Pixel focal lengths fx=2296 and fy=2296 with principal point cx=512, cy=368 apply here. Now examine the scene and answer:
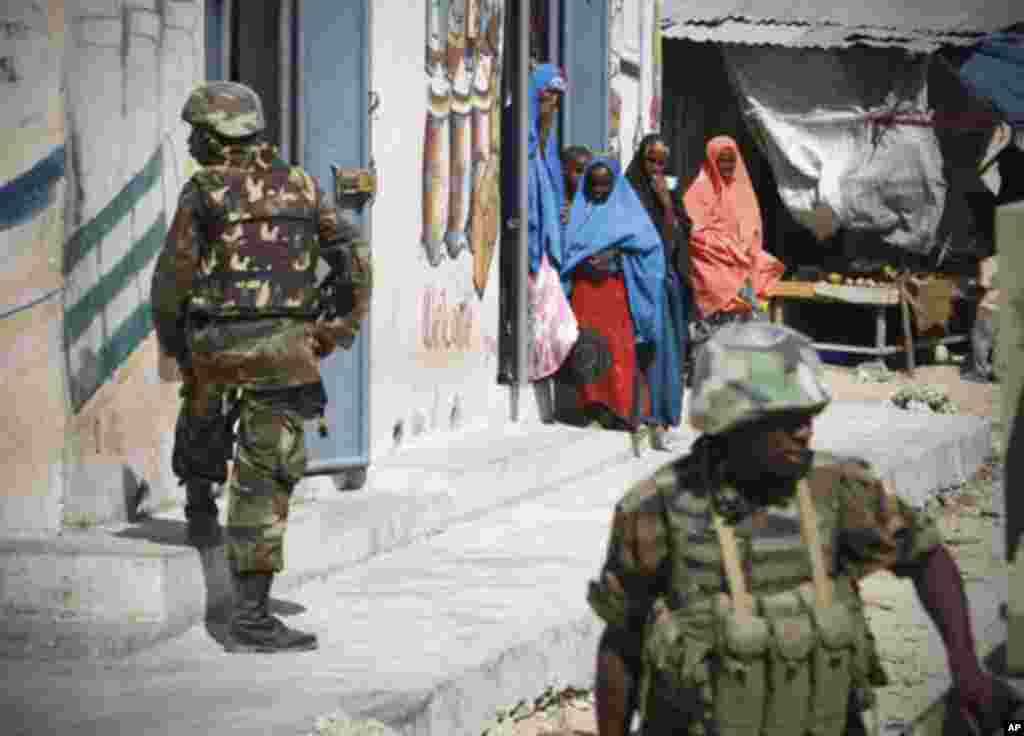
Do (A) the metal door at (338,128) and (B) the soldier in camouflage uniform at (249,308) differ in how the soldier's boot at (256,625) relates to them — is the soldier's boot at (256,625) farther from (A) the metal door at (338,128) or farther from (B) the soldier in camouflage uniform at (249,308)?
Result: (A) the metal door at (338,128)

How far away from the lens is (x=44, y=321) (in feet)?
22.2

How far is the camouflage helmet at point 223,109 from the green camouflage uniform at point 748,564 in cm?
278

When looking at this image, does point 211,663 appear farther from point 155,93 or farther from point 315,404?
point 155,93

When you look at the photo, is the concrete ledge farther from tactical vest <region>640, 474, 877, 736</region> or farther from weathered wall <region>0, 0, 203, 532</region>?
tactical vest <region>640, 474, 877, 736</region>

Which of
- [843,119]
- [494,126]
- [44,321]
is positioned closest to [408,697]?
[44,321]

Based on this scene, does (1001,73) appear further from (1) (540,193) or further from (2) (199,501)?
(2) (199,501)

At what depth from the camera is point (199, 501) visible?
674 cm

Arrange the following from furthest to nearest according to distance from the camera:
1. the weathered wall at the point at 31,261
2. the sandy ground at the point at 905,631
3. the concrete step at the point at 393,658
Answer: the weathered wall at the point at 31,261
the sandy ground at the point at 905,631
the concrete step at the point at 393,658

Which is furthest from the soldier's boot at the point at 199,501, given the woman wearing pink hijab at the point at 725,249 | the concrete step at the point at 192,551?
the woman wearing pink hijab at the point at 725,249

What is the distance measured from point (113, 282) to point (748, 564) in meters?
3.94

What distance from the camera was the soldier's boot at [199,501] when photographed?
6.73 metres

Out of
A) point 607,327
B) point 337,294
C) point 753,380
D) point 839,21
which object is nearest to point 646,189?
point 607,327

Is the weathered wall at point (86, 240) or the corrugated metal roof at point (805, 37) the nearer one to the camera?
the weathered wall at point (86, 240)

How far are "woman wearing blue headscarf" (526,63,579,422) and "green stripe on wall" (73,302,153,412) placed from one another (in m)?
3.82
